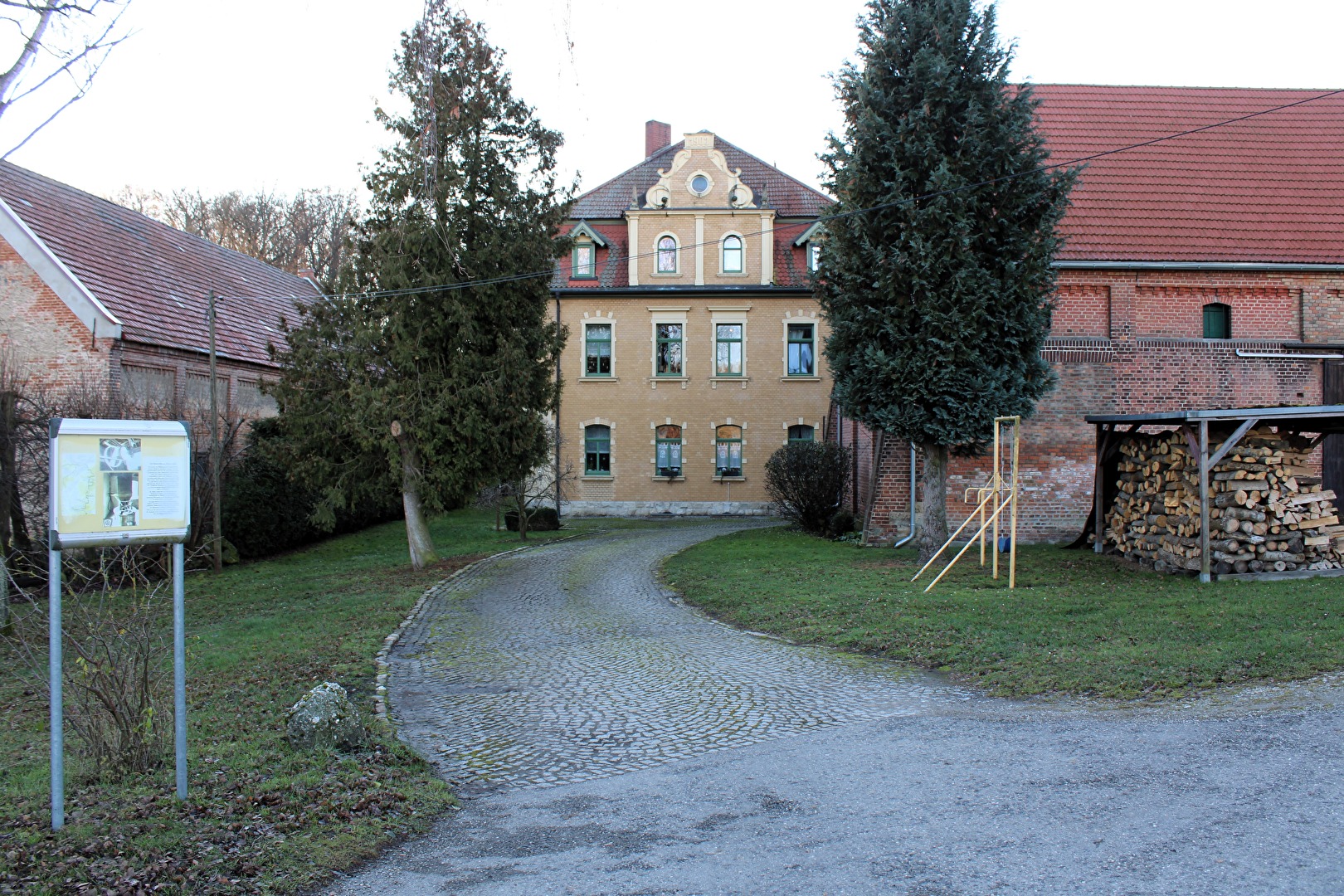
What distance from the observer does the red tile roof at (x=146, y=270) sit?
20656 mm

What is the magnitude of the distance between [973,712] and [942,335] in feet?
29.4

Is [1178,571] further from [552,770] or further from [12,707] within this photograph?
[12,707]

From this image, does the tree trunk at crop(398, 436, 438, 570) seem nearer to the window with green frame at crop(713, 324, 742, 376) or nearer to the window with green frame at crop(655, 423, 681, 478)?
the window with green frame at crop(655, 423, 681, 478)

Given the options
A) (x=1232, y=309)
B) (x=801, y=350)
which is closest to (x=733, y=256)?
(x=801, y=350)

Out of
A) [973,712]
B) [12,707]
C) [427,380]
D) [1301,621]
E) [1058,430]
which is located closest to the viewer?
[973,712]

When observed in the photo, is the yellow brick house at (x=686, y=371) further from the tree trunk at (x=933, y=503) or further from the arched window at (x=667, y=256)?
the tree trunk at (x=933, y=503)

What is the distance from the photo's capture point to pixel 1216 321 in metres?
19.0

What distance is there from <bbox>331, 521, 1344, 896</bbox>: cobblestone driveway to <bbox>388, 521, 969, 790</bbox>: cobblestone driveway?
3 cm

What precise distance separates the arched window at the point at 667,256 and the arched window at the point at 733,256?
161cm

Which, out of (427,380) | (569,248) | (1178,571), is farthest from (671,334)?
(1178,571)

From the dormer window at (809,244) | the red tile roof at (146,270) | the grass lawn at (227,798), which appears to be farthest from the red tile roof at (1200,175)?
the grass lawn at (227,798)

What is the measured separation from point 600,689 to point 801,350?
77.4 feet

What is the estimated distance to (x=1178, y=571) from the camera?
1317 centimetres

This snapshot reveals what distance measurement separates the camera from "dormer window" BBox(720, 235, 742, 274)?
30375 mm
